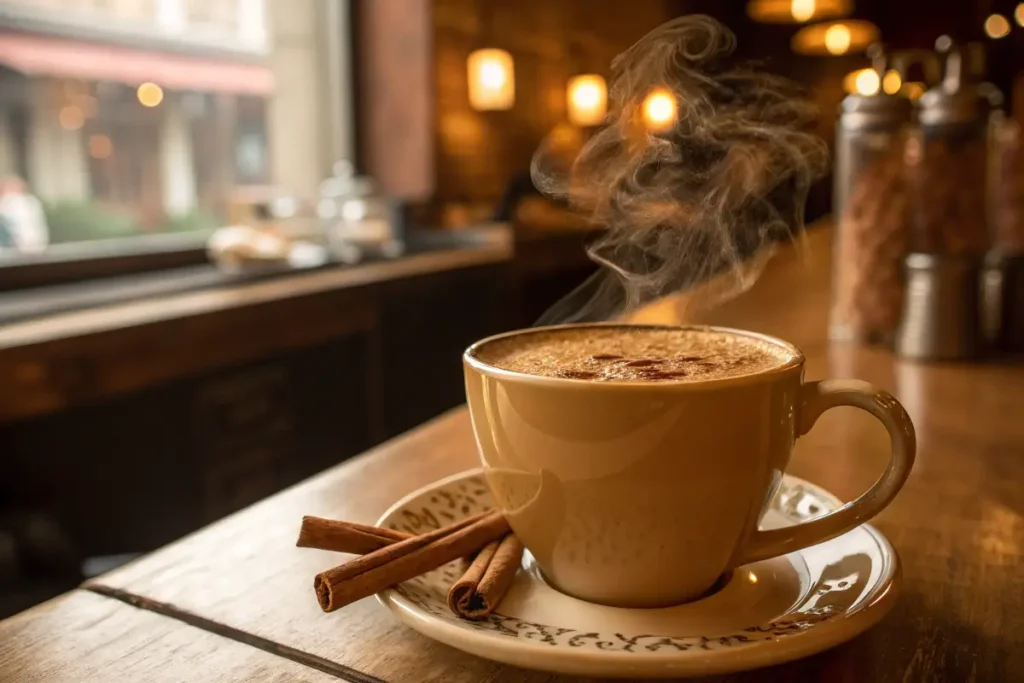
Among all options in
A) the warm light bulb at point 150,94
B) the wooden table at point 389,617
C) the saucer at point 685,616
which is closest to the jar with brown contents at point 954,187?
the wooden table at point 389,617

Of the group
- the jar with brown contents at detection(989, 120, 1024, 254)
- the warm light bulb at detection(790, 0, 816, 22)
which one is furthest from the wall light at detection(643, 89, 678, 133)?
the warm light bulb at detection(790, 0, 816, 22)

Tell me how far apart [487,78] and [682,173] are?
397 centimetres

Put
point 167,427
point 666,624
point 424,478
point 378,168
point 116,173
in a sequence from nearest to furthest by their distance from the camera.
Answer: point 666,624 → point 424,478 → point 167,427 → point 116,173 → point 378,168

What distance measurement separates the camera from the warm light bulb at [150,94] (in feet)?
9.66

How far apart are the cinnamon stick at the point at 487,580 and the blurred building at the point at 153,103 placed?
2.40 m

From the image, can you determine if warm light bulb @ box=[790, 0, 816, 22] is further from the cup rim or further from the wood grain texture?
the wood grain texture

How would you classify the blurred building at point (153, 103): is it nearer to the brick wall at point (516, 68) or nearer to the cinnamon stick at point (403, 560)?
the brick wall at point (516, 68)

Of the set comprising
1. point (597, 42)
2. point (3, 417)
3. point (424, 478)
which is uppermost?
point (597, 42)

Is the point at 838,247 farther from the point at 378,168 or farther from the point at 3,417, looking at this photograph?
the point at 378,168

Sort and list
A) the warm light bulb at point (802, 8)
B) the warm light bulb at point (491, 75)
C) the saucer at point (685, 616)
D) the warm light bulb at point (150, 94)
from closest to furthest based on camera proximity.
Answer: the saucer at point (685, 616)
the warm light bulb at point (150, 94)
the warm light bulb at point (802, 8)
the warm light bulb at point (491, 75)

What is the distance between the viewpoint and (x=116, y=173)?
2.82m

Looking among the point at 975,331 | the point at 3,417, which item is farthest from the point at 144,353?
the point at 975,331

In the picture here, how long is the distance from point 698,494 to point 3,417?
1476mm

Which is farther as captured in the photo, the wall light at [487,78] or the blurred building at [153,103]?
the wall light at [487,78]
